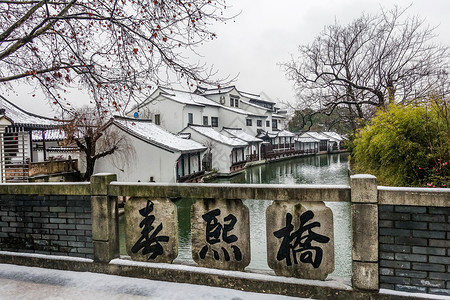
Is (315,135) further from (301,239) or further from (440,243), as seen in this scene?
(440,243)

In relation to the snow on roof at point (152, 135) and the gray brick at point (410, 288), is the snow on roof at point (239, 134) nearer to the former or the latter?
the snow on roof at point (152, 135)

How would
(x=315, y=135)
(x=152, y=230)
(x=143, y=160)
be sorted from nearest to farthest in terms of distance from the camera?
1. (x=152, y=230)
2. (x=143, y=160)
3. (x=315, y=135)

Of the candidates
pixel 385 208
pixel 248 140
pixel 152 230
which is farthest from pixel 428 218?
pixel 248 140

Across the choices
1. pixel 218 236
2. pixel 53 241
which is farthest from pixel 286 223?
pixel 53 241

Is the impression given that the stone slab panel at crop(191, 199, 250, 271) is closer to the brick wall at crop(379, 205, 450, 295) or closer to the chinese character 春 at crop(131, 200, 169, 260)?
the chinese character 春 at crop(131, 200, 169, 260)

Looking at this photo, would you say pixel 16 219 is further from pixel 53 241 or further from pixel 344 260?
pixel 344 260

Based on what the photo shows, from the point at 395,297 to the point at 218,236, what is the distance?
1.65 metres

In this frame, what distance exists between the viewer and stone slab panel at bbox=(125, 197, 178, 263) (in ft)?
10.8

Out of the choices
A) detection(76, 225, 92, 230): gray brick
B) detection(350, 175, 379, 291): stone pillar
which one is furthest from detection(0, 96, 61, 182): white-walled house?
detection(350, 175, 379, 291): stone pillar

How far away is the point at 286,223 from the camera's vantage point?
290cm

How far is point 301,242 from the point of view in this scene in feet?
9.41

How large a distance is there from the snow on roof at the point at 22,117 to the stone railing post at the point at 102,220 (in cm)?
1264

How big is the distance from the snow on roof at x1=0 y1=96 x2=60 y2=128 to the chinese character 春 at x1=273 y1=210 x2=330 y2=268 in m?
14.2

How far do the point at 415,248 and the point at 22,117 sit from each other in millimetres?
17016
